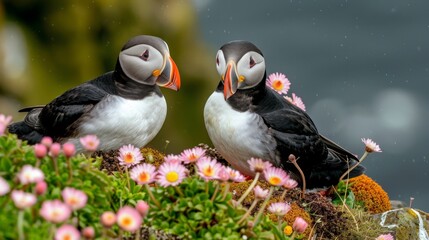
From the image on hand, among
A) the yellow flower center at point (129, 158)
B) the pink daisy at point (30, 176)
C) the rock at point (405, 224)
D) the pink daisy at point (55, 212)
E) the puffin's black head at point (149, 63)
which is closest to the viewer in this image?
the pink daisy at point (55, 212)

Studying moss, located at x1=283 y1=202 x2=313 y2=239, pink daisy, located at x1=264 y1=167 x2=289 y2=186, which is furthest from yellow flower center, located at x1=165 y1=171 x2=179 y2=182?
moss, located at x1=283 y1=202 x2=313 y2=239

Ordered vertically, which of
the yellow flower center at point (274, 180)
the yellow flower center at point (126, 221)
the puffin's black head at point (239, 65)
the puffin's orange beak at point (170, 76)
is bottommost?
the yellow flower center at point (126, 221)

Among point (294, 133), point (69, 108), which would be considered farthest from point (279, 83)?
point (69, 108)

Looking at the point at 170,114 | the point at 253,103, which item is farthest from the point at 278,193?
the point at 170,114

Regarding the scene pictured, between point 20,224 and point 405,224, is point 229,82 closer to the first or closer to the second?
point 405,224

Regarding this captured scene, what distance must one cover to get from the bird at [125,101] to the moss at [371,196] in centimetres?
235

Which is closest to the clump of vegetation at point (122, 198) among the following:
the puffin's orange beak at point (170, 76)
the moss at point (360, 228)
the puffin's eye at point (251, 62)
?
the puffin's orange beak at point (170, 76)

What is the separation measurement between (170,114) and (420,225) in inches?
200

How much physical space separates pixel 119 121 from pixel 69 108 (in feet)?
1.60

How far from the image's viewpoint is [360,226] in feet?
17.9

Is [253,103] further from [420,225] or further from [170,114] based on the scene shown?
[170,114]

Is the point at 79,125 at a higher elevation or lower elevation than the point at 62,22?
lower

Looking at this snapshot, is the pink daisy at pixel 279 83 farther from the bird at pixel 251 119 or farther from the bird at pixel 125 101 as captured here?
the bird at pixel 125 101

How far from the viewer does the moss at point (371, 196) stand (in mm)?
6883
